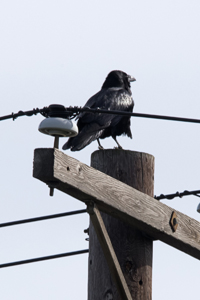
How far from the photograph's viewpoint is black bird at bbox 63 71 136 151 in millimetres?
8023

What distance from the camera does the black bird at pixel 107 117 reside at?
8023 millimetres

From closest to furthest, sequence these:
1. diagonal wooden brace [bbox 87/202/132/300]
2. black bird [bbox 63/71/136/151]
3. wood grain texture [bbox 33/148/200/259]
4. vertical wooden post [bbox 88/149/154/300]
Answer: wood grain texture [bbox 33/148/200/259]
diagonal wooden brace [bbox 87/202/132/300]
vertical wooden post [bbox 88/149/154/300]
black bird [bbox 63/71/136/151]

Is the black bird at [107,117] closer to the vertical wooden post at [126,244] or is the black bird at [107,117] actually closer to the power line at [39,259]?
the power line at [39,259]

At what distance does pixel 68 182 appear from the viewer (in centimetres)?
439

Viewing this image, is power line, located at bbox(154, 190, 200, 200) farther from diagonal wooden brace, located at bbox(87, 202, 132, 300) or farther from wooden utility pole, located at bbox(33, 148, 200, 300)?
diagonal wooden brace, located at bbox(87, 202, 132, 300)

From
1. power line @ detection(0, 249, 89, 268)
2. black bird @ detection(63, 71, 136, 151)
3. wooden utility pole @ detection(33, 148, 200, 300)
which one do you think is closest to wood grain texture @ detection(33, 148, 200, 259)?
wooden utility pole @ detection(33, 148, 200, 300)

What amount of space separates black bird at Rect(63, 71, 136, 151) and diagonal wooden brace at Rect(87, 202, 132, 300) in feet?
9.43

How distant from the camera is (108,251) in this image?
4.62m

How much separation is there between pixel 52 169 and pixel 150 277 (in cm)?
144

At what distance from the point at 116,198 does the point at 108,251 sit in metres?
0.44

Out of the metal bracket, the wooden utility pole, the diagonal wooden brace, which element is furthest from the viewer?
the metal bracket

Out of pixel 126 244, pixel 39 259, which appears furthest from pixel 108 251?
pixel 39 259

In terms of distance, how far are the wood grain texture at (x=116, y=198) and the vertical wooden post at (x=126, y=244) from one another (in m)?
0.14

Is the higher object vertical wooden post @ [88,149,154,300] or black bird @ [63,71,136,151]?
black bird @ [63,71,136,151]
